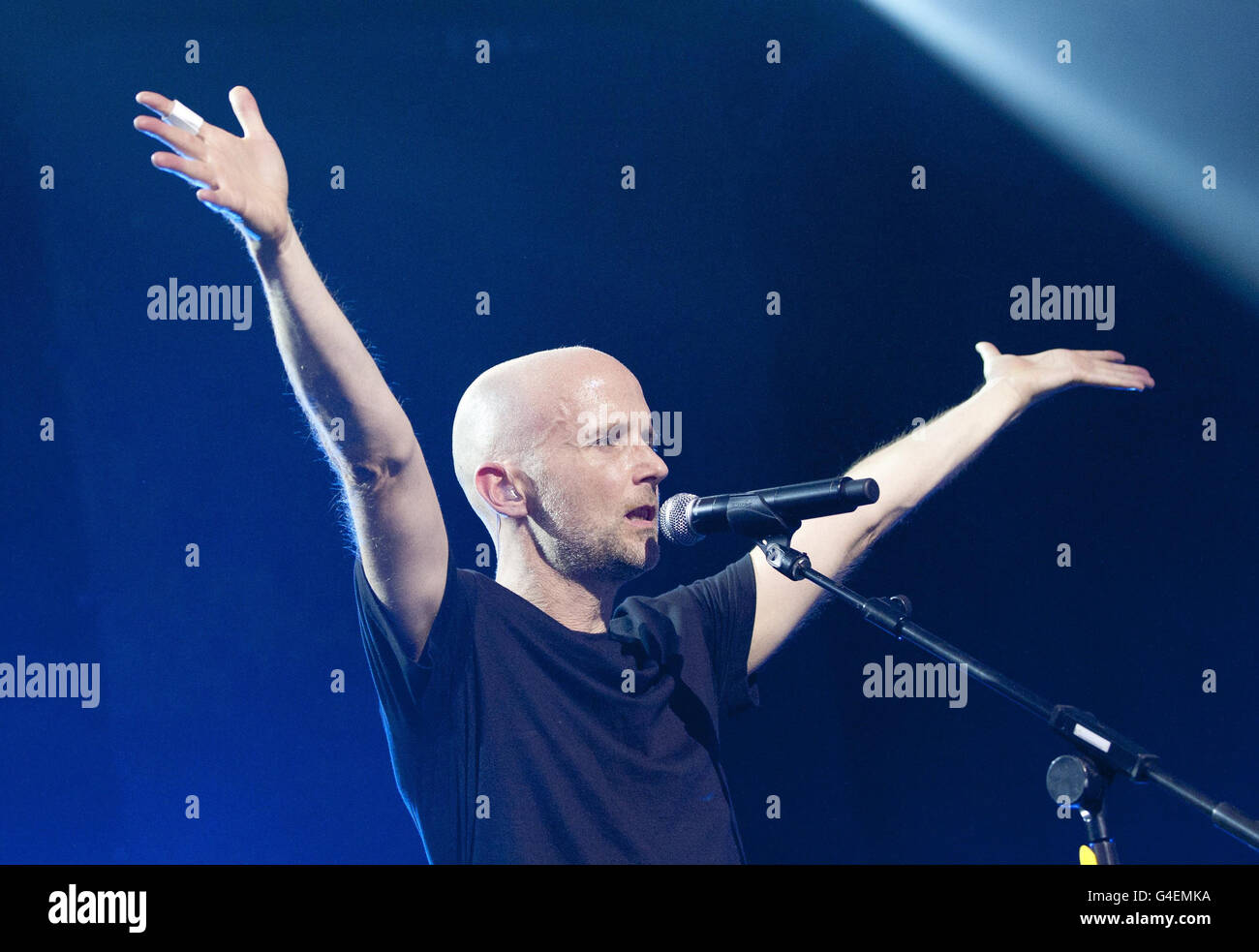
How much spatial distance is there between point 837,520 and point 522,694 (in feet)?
2.80

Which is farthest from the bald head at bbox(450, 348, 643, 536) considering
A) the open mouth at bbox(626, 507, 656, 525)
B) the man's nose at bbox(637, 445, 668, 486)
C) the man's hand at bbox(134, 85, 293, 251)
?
the man's hand at bbox(134, 85, 293, 251)

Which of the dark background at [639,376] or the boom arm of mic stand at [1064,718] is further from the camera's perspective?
the dark background at [639,376]

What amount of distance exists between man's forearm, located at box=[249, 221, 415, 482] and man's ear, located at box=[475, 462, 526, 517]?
0.45 meters

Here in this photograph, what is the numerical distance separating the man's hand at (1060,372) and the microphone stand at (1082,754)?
1025 mm

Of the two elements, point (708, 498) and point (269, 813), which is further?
point (269, 813)

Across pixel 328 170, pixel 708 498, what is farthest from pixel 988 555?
pixel 328 170

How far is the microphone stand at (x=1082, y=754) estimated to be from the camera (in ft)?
6.03

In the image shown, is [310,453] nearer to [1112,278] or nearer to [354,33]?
[354,33]

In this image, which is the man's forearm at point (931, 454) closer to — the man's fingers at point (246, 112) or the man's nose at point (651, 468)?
the man's nose at point (651, 468)

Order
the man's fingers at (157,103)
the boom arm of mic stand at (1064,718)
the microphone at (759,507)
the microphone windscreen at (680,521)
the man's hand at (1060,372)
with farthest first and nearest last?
the man's hand at (1060,372), the microphone windscreen at (680,521), the microphone at (759,507), the man's fingers at (157,103), the boom arm of mic stand at (1064,718)

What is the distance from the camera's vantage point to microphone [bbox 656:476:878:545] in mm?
2041

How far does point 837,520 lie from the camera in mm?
2752

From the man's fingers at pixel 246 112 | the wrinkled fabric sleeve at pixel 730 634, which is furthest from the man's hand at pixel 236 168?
the wrinkled fabric sleeve at pixel 730 634

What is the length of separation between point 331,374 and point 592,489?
27.7 inches
